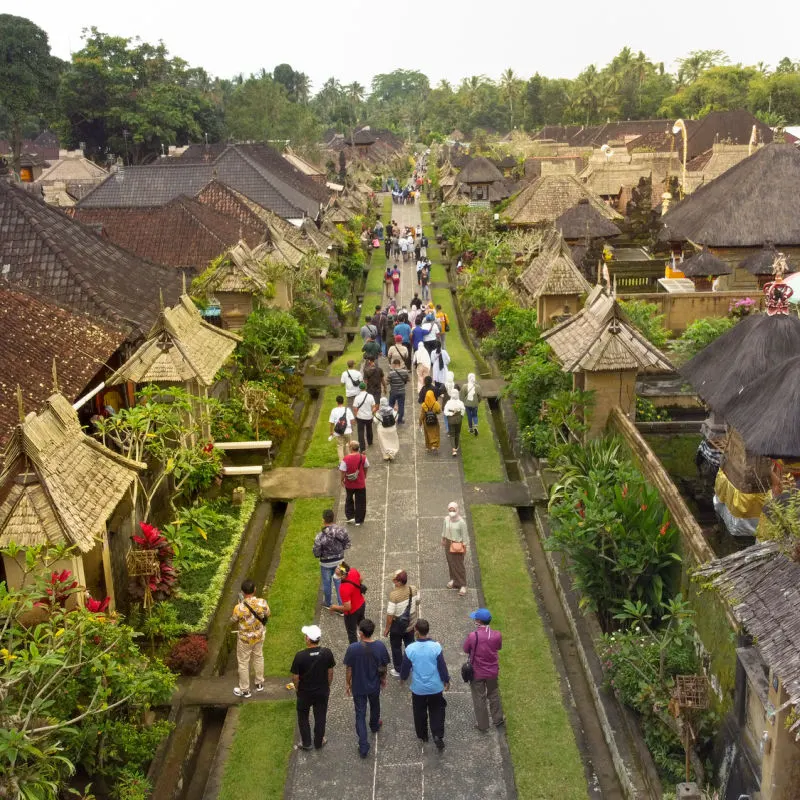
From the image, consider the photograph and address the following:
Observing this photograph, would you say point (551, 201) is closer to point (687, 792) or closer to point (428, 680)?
point (428, 680)

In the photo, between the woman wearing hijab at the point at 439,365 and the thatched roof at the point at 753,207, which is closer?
the woman wearing hijab at the point at 439,365

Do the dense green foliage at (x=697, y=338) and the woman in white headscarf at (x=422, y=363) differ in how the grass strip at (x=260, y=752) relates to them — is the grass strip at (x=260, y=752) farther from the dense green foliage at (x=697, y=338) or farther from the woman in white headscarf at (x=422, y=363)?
the dense green foliage at (x=697, y=338)

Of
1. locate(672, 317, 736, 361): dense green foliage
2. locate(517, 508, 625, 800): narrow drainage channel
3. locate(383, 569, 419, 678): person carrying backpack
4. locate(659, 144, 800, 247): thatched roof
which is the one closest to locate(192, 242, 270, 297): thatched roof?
locate(672, 317, 736, 361): dense green foliage

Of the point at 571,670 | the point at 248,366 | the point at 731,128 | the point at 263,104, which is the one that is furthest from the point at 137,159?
the point at 571,670

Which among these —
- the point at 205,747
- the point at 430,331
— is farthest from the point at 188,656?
the point at 430,331

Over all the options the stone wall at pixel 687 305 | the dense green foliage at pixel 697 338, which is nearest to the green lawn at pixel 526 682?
the dense green foliage at pixel 697 338

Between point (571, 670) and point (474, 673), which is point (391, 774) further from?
point (571, 670)
